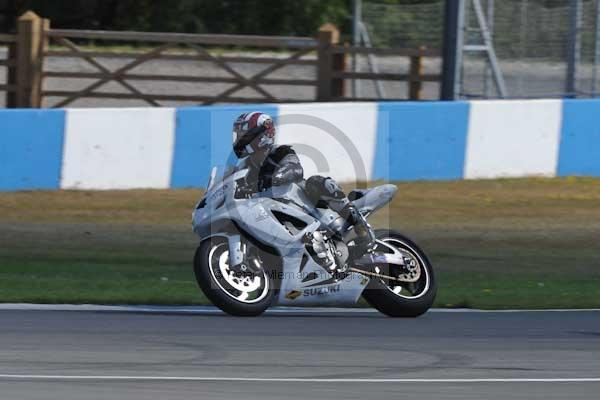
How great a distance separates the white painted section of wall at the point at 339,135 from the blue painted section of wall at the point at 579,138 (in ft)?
8.93

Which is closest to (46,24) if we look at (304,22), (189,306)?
(189,306)

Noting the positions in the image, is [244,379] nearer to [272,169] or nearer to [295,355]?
[295,355]

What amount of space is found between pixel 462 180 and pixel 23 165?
5.59m

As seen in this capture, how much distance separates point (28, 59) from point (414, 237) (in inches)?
366

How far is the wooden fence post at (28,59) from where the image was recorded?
2103 cm

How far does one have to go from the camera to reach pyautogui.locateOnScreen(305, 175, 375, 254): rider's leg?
30.1 feet

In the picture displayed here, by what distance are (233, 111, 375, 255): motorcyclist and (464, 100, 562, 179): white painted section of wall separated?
27.4 feet

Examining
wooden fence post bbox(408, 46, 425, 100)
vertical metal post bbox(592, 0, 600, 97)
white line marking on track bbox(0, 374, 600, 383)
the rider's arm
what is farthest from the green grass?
wooden fence post bbox(408, 46, 425, 100)

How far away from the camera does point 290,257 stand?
9.16 meters

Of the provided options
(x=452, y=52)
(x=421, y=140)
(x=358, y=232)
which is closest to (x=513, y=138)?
(x=421, y=140)

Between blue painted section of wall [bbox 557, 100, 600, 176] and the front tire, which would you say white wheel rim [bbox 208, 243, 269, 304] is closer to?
the front tire

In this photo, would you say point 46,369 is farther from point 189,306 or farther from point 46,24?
point 46,24

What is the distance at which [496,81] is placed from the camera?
19234mm

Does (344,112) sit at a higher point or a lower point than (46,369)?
higher
